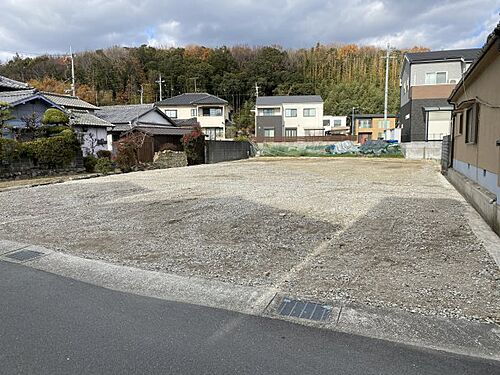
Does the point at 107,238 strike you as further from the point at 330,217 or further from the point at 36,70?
the point at 36,70

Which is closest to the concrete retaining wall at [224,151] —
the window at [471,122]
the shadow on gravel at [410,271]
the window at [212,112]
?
the window at [212,112]

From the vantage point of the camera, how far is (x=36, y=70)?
4744 cm

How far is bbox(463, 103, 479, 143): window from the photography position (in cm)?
769

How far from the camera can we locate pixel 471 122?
8352mm

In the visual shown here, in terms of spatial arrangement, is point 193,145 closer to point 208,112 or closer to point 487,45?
point 487,45

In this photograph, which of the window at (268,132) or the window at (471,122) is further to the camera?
the window at (268,132)

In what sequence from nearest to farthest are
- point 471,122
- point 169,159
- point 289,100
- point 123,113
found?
point 471,122
point 169,159
point 123,113
point 289,100

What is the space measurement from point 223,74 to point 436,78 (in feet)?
120

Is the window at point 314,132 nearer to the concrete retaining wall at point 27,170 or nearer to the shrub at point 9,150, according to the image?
the concrete retaining wall at point 27,170

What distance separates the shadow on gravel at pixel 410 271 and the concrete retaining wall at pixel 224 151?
16699mm

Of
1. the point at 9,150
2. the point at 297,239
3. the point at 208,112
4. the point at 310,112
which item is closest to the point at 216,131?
the point at 208,112

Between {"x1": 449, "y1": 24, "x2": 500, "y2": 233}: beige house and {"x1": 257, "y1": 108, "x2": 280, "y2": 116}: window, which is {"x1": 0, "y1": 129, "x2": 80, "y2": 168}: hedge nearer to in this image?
{"x1": 449, "y1": 24, "x2": 500, "y2": 233}: beige house

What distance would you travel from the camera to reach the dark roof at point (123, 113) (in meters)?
25.3

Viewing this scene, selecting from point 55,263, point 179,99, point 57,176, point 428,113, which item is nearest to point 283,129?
point 179,99
